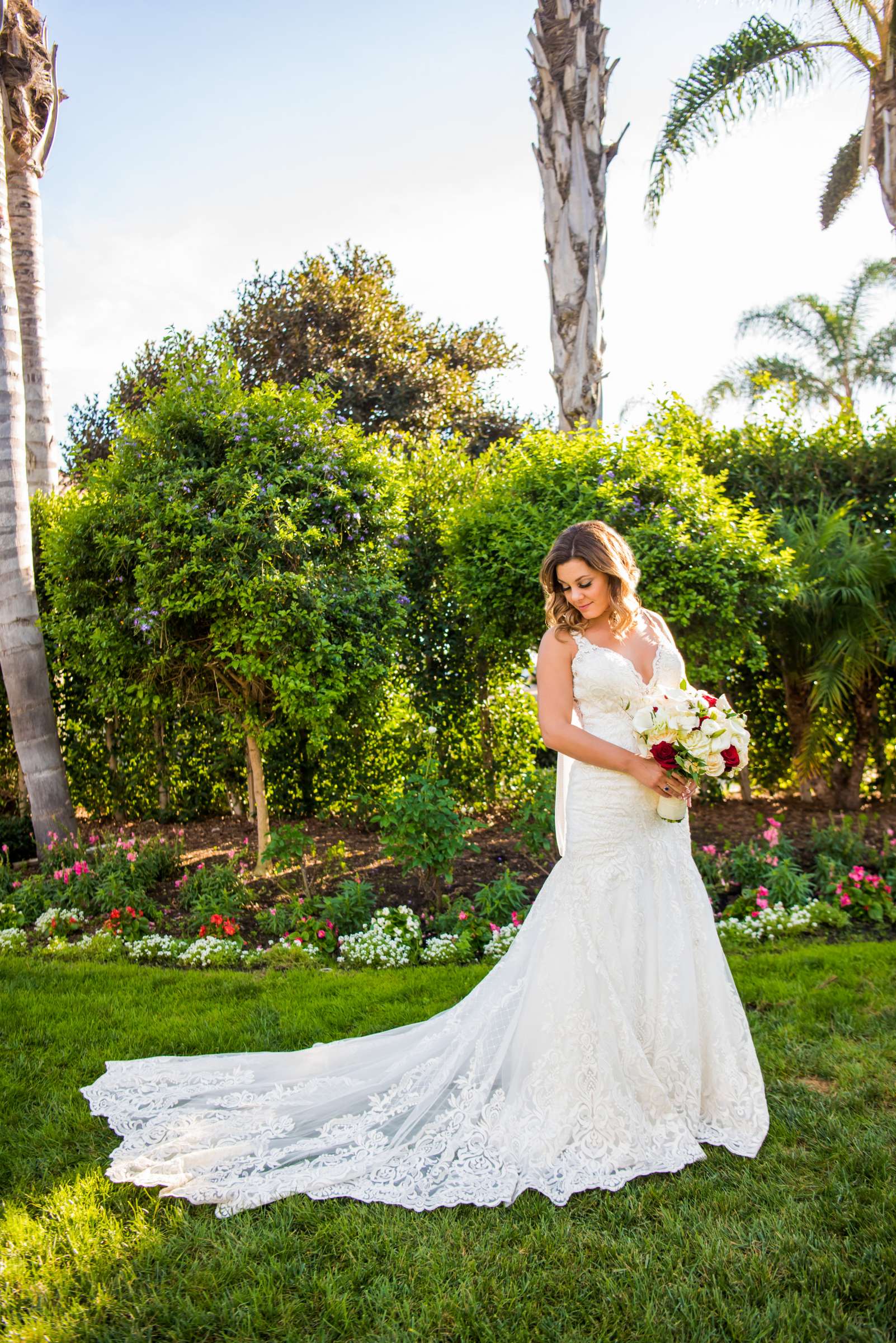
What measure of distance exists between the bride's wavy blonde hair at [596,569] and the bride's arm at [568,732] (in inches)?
3.9

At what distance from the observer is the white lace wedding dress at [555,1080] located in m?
2.88

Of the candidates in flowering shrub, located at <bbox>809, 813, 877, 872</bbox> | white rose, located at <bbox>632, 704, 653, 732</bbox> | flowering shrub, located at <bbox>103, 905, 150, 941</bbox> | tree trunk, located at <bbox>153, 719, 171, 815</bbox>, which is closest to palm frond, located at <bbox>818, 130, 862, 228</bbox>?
flowering shrub, located at <bbox>809, 813, 877, 872</bbox>

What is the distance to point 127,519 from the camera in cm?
593

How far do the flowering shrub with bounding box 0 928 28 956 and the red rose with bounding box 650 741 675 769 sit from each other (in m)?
4.46

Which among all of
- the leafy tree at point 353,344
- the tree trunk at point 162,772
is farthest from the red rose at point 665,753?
the leafy tree at point 353,344

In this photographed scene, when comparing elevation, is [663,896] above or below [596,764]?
below

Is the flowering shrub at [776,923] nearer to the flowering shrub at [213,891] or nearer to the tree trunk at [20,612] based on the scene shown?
the flowering shrub at [213,891]

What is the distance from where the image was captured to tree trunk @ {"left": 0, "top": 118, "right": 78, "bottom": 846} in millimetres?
6879

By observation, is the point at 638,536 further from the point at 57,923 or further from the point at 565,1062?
the point at 57,923

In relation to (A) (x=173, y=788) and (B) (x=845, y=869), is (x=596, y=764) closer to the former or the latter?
(B) (x=845, y=869)

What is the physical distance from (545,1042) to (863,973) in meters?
2.37

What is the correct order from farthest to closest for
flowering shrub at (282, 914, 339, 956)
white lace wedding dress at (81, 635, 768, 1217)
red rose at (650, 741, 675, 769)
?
flowering shrub at (282, 914, 339, 956) < red rose at (650, 741, 675, 769) < white lace wedding dress at (81, 635, 768, 1217)

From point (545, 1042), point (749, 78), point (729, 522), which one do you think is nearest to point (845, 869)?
point (729, 522)

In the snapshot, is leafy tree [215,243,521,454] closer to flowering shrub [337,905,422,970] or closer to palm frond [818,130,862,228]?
palm frond [818,130,862,228]
